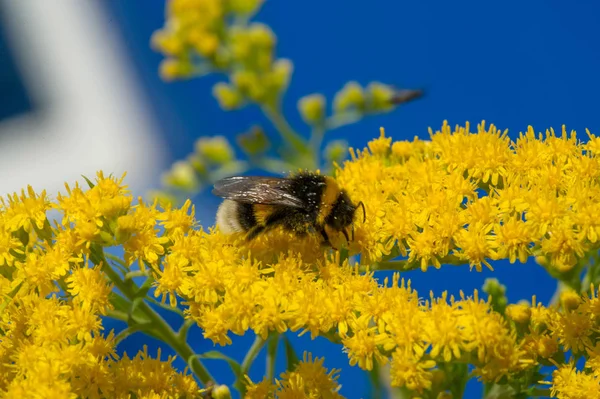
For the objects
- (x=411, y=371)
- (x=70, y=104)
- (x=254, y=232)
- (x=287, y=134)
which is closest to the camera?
(x=411, y=371)

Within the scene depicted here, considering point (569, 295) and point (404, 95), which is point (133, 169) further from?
point (569, 295)

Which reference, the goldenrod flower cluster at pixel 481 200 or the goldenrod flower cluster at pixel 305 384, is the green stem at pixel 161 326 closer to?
the goldenrod flower cluster at pixel 305 384

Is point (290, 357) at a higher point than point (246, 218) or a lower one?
lower

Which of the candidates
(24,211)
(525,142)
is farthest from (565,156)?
(24,211)

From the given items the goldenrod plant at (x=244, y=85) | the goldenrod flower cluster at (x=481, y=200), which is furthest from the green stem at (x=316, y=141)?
the goldenrod flower cluster at (x=481, y=200)

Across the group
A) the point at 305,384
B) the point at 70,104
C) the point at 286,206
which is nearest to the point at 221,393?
the point at 305,384

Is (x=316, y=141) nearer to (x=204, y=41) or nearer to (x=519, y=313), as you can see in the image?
(x=204, y=41)
